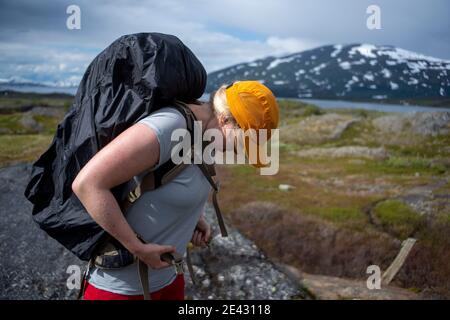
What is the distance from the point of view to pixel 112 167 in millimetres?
2154

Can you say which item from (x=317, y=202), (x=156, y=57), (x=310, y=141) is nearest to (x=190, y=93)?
(x=156, y=57)

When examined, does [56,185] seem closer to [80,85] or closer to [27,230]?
[80,85]

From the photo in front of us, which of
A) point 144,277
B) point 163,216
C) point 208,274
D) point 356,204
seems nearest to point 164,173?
point 163,216

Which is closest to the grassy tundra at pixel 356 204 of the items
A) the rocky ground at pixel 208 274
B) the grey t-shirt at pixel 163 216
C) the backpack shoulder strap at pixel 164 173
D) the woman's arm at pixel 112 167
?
the rocky ground at pixel 208 274

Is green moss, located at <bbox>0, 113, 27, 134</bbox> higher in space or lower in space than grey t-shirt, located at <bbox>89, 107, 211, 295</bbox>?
lower

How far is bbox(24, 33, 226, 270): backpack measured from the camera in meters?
2.36

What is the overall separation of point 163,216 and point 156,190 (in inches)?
9.7

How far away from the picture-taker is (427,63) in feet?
31.1

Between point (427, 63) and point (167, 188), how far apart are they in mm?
9327

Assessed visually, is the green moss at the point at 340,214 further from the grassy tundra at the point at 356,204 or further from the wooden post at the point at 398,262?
the wooden post at the point at 398,262

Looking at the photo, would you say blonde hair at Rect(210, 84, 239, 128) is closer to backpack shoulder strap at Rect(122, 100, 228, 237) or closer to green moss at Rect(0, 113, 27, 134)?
backpack shoulder strap at Rect(122, 100, 228, 237)

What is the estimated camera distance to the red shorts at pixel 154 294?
2826 mm

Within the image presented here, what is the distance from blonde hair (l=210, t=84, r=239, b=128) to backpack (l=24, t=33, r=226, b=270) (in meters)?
0.17

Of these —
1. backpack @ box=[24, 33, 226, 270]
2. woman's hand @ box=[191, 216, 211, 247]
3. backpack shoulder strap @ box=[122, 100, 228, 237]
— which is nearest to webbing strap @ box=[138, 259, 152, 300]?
backpack @ box=[24, 33, 226, 270]
